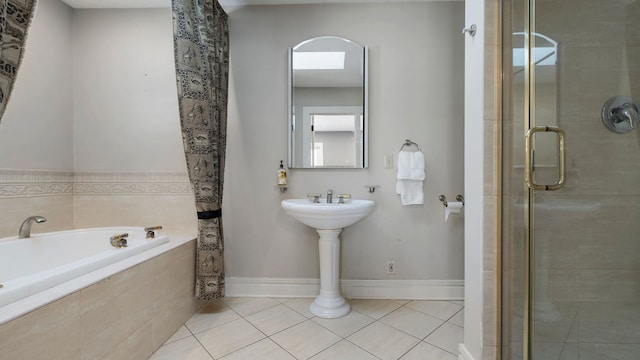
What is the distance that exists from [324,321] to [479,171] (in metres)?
1.30

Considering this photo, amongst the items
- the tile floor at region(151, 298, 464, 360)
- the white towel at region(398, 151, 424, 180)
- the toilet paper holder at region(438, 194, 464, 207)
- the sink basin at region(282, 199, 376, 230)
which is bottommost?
the tile floor at region(151, 298, 464, 360)

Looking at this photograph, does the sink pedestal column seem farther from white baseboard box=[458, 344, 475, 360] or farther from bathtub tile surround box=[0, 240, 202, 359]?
bathtub tile surround box=[0, 240, 202, 359]

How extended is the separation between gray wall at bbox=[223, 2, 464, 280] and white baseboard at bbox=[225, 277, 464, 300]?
53 mm

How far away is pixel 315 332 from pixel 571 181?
4.92 feet

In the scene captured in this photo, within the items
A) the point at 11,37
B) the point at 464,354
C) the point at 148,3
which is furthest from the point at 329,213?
the point at 148,3

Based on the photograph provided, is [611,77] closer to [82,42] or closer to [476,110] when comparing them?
[476,110]

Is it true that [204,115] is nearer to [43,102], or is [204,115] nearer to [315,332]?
[43,102]

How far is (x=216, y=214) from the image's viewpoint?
1.73 metres

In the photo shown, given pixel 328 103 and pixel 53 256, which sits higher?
pixel 328 103

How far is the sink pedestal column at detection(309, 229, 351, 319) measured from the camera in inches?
67.8

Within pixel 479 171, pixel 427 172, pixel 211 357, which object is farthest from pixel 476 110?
pixel 211 357

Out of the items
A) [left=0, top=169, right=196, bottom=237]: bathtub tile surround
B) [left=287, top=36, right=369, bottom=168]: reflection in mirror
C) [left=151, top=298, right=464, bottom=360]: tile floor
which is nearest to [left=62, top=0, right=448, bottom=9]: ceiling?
[left=287, top=36, right=369, bottom=168]: reflection in mirror

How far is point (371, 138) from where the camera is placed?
1.99 meters

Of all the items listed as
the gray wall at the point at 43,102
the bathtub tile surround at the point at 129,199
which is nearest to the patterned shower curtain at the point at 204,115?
the bathtub tile surround at the point at 129,199
